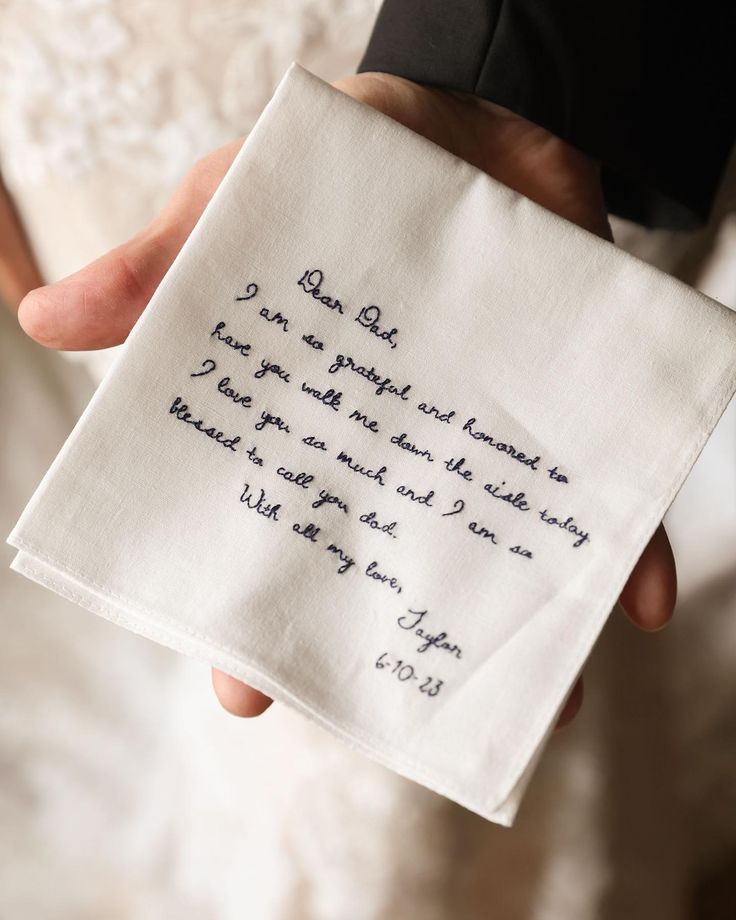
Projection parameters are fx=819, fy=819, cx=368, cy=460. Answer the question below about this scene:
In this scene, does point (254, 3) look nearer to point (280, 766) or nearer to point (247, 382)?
point (247, 382)

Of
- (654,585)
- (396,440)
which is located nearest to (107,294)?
(396,440)

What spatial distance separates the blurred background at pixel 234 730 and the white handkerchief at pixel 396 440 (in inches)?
7.0

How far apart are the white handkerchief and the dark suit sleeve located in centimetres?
13

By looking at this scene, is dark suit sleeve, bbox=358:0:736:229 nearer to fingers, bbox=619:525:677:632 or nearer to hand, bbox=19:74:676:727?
hand, bbox=19:74:676:727

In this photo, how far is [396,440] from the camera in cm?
33

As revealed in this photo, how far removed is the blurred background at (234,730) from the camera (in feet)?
1.57

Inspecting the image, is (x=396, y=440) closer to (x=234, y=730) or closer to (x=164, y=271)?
(x=164, y=271)

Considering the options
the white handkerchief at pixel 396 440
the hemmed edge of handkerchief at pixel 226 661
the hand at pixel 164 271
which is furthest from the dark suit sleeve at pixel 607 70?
the hemmed edge of handkerchief at pixel 226 661

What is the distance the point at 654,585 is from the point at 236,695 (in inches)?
7.7

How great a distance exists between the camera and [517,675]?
0.32 m

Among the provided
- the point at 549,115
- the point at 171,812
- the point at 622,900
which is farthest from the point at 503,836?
the point at 549,115

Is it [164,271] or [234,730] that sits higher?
[164,271]

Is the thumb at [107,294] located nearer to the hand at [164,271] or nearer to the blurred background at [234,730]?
the hand at [164,271]

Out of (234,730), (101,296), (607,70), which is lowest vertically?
(234,730)
